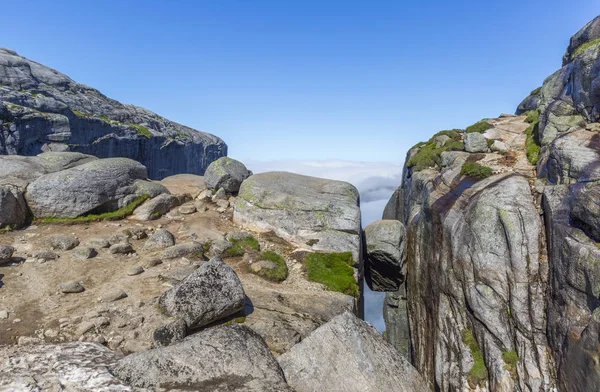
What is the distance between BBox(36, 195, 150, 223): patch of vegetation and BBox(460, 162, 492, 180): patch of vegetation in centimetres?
2530

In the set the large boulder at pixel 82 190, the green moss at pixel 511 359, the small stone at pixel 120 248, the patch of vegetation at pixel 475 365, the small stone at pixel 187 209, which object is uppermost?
the large boulder at pixel 82 190

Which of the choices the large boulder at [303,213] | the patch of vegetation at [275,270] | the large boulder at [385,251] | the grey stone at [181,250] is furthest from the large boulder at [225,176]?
the large boulder at [385,251]

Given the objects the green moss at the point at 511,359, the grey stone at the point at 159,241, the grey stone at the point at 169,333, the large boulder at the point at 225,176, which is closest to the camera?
the grey stone at the point at 169,333

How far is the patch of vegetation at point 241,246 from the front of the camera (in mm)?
20188

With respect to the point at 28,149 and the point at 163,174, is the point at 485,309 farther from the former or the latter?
→ the point at 163,174

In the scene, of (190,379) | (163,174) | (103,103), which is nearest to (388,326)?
(190,379)

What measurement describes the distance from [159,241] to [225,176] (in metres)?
10.0

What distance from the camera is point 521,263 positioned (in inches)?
700

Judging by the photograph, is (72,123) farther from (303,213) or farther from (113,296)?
(113,296)

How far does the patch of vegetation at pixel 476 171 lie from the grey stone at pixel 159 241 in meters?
22.4

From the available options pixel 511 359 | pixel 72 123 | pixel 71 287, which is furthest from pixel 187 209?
A: pixel 72 123

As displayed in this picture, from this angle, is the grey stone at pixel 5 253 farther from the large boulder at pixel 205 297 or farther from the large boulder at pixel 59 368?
the large boulder at pixel 205 297

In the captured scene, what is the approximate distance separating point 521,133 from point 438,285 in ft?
67.5

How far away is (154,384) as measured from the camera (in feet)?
28.3
